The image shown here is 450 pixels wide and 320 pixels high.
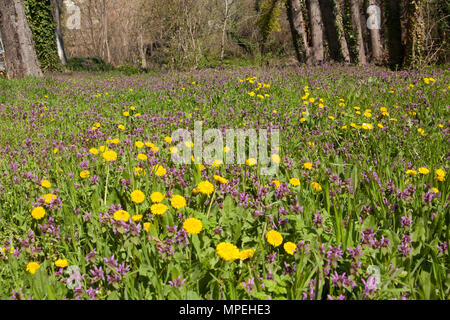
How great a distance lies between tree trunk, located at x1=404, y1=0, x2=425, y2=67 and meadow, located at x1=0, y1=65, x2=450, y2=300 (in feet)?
13.9

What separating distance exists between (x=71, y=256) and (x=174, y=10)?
17.2 metres

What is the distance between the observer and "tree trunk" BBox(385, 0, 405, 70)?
25.3 feet

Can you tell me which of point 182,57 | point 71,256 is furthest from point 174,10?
point 71,256

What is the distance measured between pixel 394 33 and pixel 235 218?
8.17 meters

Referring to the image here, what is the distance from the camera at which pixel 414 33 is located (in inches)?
295

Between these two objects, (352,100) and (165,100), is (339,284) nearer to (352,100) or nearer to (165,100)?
(352,100)

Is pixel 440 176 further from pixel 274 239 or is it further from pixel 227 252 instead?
pixel 227 252

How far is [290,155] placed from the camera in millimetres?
3143

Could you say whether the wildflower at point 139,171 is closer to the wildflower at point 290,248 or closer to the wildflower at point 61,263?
the wildflower at point 61,263

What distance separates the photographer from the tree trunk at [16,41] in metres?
11.0

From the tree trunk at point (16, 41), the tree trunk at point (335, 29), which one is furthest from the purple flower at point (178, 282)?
the tree trunk at point (16, 41)

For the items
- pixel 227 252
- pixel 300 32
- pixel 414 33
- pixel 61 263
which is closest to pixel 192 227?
pixel 227 252

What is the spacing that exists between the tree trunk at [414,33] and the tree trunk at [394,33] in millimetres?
250
